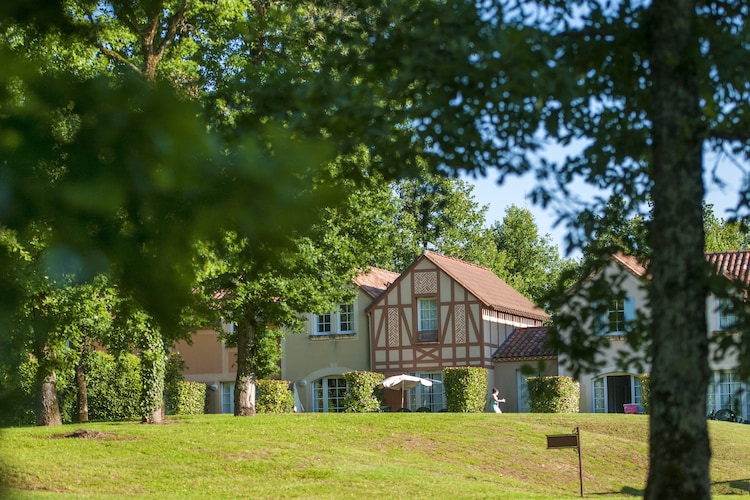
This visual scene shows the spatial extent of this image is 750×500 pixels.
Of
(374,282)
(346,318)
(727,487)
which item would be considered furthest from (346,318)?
(727,487)

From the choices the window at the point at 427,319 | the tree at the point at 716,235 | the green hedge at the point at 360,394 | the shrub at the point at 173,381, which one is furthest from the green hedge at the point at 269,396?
the tree at the point at 716,235

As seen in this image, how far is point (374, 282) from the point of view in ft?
134

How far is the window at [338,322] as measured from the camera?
→ 39062mm

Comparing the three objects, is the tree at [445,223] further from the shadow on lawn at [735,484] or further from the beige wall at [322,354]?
the shadow on lawn at [735,484]

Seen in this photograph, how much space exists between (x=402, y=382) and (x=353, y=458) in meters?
15.1

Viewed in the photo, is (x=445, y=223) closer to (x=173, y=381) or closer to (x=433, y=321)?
(x=433, y=321)

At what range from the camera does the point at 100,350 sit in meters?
37.2

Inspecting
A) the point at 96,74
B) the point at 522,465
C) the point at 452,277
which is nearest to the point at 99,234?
the point at 96,74

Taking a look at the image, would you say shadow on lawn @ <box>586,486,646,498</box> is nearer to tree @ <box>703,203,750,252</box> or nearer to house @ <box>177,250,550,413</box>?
house @ <box>177,250,550,413</box>

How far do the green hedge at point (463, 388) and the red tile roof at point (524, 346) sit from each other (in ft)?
8.81

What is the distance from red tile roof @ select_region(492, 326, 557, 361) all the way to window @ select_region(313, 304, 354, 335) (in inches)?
230

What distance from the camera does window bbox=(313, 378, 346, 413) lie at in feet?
126

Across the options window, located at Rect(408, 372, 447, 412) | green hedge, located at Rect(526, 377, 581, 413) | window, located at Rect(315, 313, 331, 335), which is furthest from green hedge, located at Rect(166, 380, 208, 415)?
green hedge, located at Rect(526, 377, 581, 413)

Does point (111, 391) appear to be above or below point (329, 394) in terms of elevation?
above
